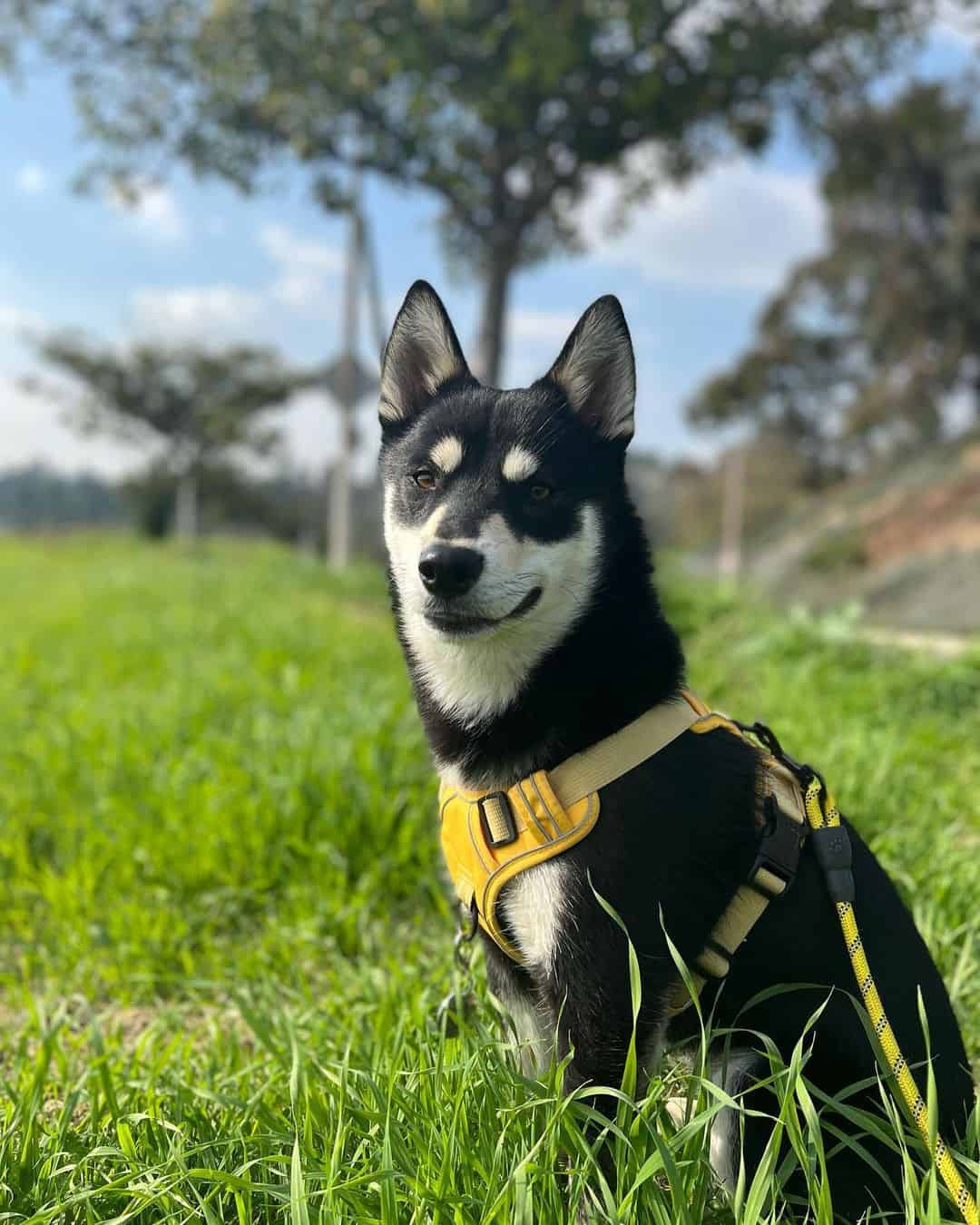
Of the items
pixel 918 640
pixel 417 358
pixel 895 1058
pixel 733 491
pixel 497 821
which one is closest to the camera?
pixel 895 1058

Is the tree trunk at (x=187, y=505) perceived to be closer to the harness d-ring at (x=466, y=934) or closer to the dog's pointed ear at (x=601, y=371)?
the harness d-ring at (x=466, y=934)

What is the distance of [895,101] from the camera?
15234mm

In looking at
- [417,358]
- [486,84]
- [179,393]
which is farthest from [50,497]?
[417,358]

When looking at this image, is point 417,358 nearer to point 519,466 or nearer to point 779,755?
point 519,466

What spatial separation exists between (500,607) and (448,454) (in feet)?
1.18

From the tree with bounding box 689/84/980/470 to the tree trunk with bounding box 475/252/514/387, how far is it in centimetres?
392

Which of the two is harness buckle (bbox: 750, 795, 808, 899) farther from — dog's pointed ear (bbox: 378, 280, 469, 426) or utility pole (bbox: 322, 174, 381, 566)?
utility pole (bbox: 322, 174, 381, 566)

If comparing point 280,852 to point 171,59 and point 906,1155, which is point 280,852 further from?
point 171,59

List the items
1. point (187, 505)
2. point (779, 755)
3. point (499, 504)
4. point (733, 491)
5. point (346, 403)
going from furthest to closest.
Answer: point (733, 491) → point (187, 505) → point (346, 403) → point (779, 755) → point (499, 504)

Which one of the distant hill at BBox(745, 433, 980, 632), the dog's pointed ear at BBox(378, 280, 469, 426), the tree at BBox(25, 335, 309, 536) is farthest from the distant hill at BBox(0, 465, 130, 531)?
the dog's pointed ear at BBox(378, 280, 469, 426)

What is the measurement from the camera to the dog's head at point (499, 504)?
5.64 feet

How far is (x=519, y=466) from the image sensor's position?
182 cm

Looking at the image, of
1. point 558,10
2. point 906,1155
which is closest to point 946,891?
point 906,1155

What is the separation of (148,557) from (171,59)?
9887 millimetres
